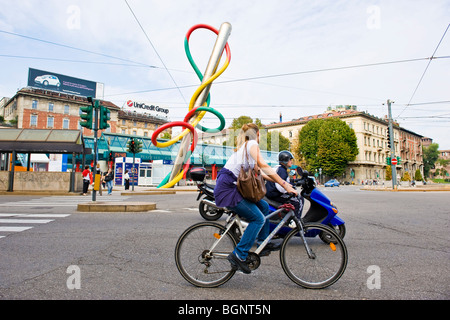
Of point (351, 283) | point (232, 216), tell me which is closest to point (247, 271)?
point (232, 216)

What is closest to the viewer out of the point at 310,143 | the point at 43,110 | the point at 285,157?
the point at 285,157

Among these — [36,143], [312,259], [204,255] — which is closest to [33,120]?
[36,143]

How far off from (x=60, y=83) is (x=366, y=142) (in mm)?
63784

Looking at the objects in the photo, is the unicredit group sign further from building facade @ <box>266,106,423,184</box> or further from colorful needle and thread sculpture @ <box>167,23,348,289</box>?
colorful needle and thread sculpture @ <box>167,23,348,289</box>

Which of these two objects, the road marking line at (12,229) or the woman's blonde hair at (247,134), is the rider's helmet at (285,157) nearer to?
the woman's blonde hair at (247,134)

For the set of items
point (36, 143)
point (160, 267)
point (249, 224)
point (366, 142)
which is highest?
point (366, 142)

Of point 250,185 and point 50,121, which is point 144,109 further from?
Answer: point 250,185

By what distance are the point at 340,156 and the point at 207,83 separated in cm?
4485

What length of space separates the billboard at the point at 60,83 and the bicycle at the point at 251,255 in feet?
199

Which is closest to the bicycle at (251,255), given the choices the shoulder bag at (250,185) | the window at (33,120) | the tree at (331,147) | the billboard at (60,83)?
the shoulder bag at (250,185)

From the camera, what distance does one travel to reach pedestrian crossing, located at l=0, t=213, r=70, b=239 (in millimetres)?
6035

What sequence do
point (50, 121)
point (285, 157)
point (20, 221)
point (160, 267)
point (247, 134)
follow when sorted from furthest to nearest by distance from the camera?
point (50, 121) < point (20, 221) < point (285, 157) < point (160, 267) < point (247, 134)

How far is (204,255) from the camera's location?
124 inches
